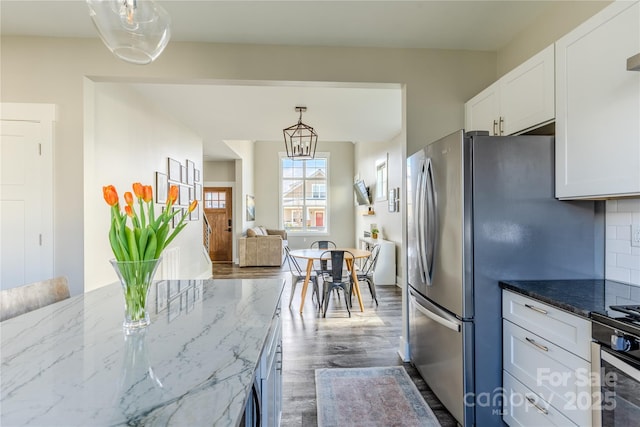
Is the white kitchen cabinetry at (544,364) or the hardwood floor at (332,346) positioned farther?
the hardwood floor at (332,346)

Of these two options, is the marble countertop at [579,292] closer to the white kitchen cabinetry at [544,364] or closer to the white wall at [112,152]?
the white kitchen cabinetry at [544,364]

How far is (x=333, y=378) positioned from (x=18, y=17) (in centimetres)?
352

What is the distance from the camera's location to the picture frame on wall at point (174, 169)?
450 cm

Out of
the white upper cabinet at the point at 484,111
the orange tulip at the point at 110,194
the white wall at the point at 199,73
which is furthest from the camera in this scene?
the white wall at the point at 199,73

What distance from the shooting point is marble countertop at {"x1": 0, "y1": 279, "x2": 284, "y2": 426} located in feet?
2.17

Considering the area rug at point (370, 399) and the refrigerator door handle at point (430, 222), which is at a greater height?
the refrigerator door handle at point (430, 222)

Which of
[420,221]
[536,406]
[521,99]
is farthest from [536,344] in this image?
[521,99]

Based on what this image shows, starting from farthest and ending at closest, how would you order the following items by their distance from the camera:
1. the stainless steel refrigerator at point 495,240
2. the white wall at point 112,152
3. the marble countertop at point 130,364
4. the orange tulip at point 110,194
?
the white wall at point 112,152 → the stainless steel refrigerator at point 495,240 → the orange tulip at point 110,194 → the marble countertop at point 130,364

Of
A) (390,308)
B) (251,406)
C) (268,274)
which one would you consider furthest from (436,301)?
(268,274)

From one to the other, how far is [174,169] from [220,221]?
410 centimetres

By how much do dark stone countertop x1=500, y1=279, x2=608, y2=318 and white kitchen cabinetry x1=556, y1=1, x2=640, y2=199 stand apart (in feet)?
1.54

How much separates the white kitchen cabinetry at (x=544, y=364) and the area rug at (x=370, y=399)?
0.53 metres

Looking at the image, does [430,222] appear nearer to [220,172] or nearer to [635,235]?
[635,235]

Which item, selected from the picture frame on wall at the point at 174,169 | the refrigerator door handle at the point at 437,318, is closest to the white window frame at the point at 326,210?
the picture frame on wall at the point at 174,169
